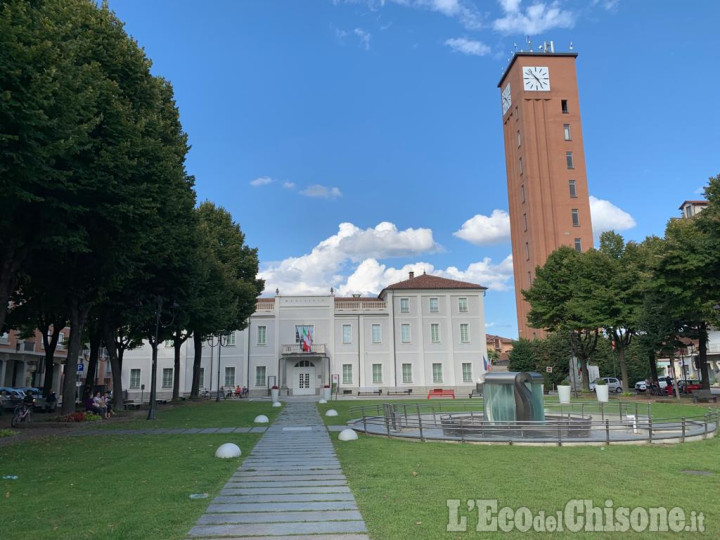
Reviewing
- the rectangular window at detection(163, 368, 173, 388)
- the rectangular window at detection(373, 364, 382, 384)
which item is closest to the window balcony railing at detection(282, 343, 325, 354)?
the rectangular window at detection(373, 364, 382, 384)

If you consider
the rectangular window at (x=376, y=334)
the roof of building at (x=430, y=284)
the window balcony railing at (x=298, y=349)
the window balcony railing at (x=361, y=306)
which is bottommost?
the window balcony railing at (x=298, y=349)

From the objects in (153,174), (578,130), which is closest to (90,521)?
(153,174)

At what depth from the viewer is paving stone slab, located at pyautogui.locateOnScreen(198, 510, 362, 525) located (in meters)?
6.83

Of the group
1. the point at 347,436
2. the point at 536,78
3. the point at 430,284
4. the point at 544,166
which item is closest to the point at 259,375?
the point at 430,284

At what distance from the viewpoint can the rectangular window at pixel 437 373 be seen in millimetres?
54312

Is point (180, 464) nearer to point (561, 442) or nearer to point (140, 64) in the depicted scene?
point (561, 442)

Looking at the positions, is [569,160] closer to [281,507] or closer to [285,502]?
[285,502]

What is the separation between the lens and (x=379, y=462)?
441 inches

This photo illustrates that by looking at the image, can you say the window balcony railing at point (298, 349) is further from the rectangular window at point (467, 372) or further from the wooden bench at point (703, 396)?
the wooden bench at point (703, 396)

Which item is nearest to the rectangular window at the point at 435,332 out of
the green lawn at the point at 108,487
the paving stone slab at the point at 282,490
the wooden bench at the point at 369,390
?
the wooden bench at the point at 369,390

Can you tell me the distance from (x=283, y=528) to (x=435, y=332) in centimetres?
4968

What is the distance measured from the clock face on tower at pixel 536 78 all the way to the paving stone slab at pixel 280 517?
7426 centimetres

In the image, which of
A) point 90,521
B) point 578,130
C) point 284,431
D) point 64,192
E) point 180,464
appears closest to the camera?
point 90,521

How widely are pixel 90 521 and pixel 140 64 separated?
1727 cm
